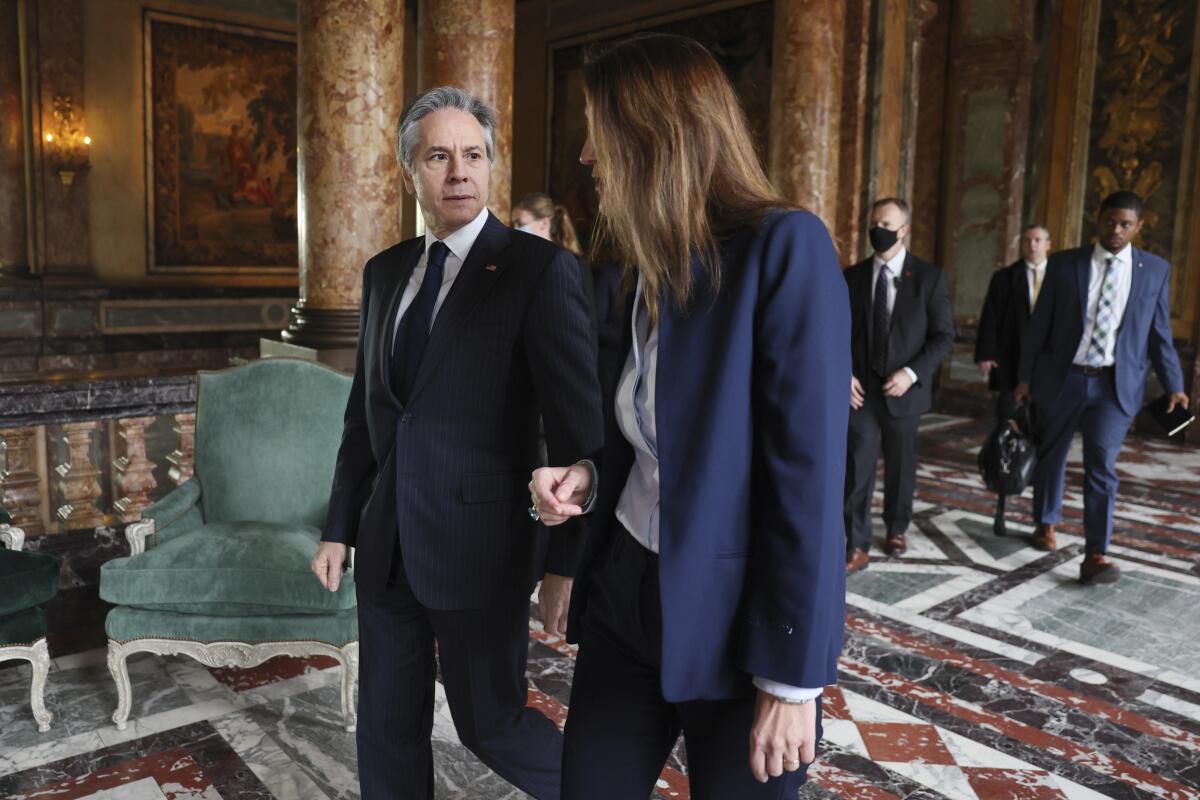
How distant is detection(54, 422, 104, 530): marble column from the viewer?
14.8ft

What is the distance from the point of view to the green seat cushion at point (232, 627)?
3031 millimetres

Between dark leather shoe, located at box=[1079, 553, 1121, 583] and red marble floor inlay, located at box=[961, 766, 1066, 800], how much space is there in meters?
2.10

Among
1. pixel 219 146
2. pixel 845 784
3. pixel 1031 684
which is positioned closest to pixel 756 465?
pixel 845 784

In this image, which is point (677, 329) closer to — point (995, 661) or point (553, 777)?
point (553, 777)

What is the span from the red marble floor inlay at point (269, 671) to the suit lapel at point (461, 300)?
188 cm

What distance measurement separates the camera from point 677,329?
133cm

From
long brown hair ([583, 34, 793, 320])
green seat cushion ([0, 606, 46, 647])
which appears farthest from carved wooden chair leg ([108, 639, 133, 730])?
long brown hair ([583, 34, 793, 320])

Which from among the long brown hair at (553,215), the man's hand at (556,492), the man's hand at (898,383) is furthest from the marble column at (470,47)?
the man's hand at (556,492)

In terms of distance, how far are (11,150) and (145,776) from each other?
9239 millimetres

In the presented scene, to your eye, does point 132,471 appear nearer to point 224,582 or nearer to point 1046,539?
point 224,582

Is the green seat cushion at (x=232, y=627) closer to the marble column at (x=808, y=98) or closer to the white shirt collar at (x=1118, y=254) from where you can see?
the white shirt collar at (x=1118, y=254)

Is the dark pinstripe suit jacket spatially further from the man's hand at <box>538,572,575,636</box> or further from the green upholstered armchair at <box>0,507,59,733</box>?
the green upholstered armchair at <box>0,507,59,733</box>

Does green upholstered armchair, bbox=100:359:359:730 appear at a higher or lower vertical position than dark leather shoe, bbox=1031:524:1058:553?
higher

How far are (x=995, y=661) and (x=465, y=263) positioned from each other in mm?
2827
